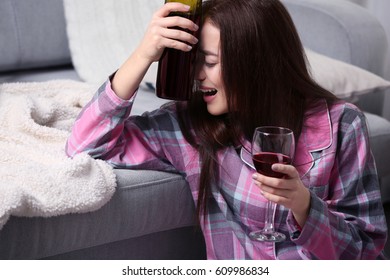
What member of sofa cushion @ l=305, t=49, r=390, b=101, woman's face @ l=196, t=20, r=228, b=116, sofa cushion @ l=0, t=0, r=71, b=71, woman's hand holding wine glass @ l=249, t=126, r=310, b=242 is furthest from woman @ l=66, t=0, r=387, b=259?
sofa cushion @ l=0, t=0, r=71, b=71

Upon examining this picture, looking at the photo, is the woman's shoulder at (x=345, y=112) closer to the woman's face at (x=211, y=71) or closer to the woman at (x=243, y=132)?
the woman at (x=243, y=132)

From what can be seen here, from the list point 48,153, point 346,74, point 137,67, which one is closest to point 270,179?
point 137,67

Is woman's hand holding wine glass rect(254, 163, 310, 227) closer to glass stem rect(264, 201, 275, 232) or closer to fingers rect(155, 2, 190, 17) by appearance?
glass stem rect(264, 201, 275, 232)

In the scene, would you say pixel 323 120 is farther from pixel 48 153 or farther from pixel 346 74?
pixel 346 74

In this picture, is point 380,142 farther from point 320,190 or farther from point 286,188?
point 286,188

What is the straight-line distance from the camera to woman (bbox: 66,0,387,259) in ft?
4.62

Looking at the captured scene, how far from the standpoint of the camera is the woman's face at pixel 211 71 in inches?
55.5

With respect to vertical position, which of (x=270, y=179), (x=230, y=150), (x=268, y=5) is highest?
(x=268, y=5)

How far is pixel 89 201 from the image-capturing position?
1.43 m

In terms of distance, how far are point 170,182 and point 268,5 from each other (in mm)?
412

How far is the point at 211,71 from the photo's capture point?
1.42 metres

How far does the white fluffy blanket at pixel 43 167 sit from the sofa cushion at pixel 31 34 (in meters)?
0.51

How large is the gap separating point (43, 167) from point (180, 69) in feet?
1.05

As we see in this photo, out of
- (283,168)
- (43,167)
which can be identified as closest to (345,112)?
(283,168)
